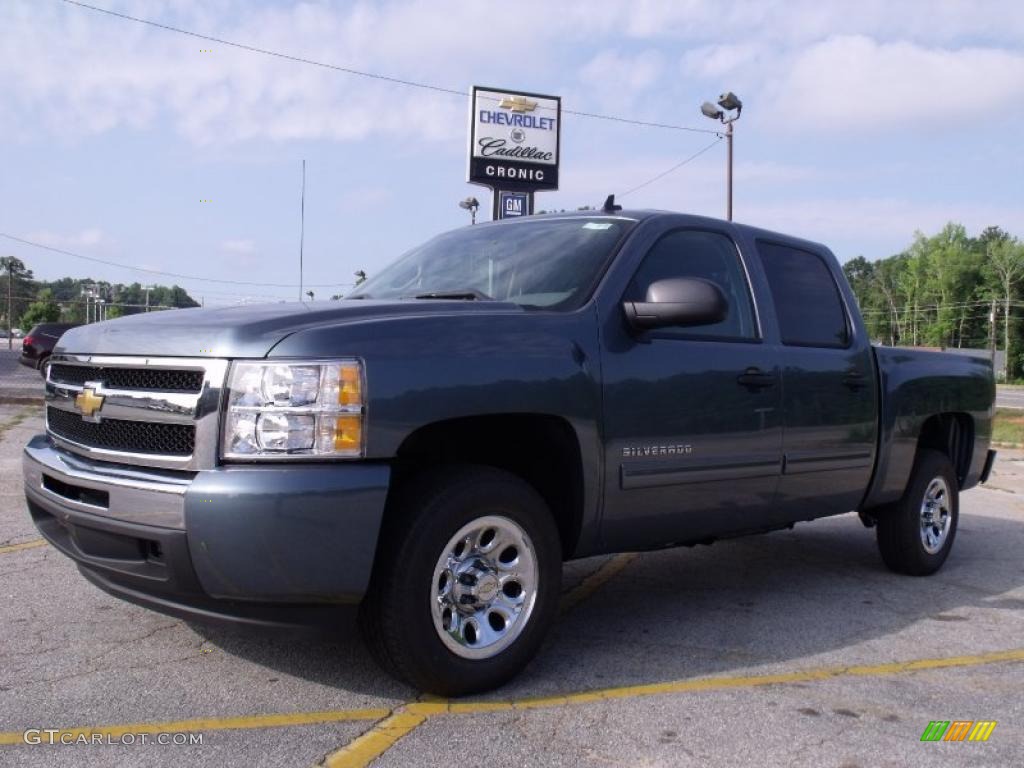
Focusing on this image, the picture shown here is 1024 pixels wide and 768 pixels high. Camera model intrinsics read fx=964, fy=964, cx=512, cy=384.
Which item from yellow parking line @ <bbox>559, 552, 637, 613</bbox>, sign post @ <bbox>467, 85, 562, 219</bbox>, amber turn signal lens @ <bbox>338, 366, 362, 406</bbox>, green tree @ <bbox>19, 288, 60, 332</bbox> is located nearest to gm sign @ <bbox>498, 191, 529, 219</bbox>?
sign post @ <bbox>467, 85, 562, 219</bbox>

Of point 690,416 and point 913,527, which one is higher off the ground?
point 690,416

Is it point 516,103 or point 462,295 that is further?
point 516,103

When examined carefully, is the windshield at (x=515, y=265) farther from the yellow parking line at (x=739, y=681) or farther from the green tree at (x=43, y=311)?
the green tree at (x=43, y=311)

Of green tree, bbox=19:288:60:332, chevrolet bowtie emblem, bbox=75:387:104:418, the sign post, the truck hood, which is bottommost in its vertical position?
chevrolet bowtie emblem, bbox=75:387:104:418

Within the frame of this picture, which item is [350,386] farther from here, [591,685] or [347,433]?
[591,685]

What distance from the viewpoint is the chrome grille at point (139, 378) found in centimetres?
322

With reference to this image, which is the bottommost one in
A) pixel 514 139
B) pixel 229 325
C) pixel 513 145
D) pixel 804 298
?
pixel 229 325

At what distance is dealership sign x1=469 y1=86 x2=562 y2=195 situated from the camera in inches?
883

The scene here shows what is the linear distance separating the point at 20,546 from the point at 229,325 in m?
3.43

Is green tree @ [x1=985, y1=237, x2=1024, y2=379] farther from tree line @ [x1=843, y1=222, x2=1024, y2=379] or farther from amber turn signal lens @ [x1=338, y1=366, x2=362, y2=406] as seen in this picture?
amber turn signal lens @ [x1=338, y1=366, x2=362, y2=406]

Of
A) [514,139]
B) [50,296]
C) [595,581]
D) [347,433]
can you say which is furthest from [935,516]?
[50,296]

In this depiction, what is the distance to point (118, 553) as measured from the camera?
10.7 ft

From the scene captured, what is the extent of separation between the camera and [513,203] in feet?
74.4

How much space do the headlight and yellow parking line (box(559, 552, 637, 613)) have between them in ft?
7.02
